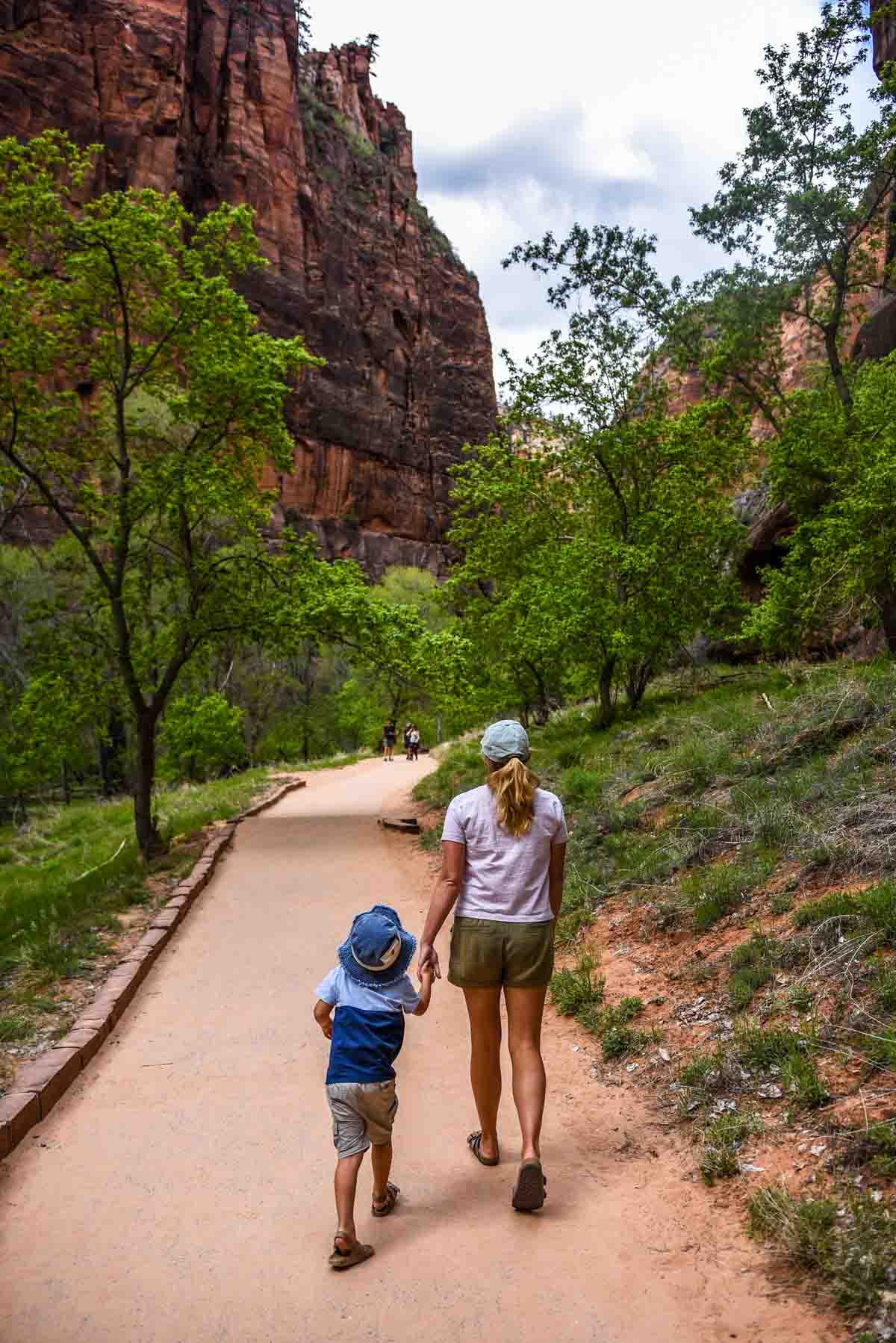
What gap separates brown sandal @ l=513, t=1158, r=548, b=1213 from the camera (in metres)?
3.75

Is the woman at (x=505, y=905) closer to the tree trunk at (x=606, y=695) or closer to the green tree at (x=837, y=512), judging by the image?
the green tree at (x=837, y=512)

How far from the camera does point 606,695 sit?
17609mm

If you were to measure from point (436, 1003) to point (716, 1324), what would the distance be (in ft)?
13.4

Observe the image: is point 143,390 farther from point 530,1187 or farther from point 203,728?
point 203,728

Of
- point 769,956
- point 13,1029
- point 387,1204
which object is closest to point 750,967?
point 769,956

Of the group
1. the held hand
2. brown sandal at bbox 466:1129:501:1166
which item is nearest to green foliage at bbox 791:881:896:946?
brown sandal at bbox 466:1129:501:1166

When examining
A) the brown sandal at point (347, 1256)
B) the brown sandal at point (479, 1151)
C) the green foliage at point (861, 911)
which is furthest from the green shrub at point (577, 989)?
the brown sandal at point (347, 1256)

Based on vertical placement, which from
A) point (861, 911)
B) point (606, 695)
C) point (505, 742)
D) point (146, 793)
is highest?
point (606, 695)

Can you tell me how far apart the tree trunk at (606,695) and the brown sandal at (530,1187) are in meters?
13.9

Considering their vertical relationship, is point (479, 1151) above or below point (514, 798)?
below

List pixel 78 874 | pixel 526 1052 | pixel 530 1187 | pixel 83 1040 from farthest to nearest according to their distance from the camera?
1. pixel 78 874
2. pixel 83 1040
3. pixel 526 1052
4. pixel 530 1187

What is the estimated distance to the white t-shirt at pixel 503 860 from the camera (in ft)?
13.2

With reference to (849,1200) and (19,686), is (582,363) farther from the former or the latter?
(19,686)

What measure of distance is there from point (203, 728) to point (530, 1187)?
85.9ft
